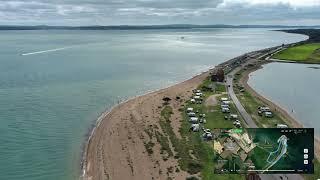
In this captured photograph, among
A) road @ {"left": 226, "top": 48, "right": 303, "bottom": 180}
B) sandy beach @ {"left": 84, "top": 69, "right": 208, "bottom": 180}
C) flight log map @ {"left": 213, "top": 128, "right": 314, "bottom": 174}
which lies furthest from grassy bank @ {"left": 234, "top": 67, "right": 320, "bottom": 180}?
flight log map @ {"left": 213, "top": 128, "right": 314, "bottom": 174}

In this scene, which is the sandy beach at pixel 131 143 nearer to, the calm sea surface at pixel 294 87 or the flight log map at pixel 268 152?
the calm sea surface at pixel 294 87

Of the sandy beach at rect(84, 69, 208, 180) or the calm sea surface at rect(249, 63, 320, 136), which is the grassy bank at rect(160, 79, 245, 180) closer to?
the sandy beach at rect(84, 69, 208, 180)

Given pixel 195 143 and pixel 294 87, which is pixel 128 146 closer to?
pixel 195 143

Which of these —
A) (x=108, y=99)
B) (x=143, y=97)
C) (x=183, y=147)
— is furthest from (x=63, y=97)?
(x=183, y=147)

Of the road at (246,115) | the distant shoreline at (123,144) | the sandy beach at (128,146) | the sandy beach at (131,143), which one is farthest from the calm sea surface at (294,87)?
the sandy beach at (128,146)

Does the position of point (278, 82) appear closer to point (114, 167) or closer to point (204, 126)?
point (204, 126)

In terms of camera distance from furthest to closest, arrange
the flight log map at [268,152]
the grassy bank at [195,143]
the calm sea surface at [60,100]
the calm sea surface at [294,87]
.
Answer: the calm sea surface at [294,87], the calm sea surface at [60,100], the grassy bank at [195,143], the flight log map at [268,152]
